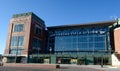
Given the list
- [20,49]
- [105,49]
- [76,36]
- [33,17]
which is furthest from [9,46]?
[105,49]

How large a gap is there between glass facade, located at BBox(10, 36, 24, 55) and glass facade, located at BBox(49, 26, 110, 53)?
17928mm

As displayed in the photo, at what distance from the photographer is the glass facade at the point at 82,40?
7906 cm

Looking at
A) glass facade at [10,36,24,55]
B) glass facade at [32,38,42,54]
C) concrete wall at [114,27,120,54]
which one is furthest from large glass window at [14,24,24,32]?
concrete wall at [114,27,120,54]

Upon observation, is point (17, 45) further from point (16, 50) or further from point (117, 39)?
point (117, 39)

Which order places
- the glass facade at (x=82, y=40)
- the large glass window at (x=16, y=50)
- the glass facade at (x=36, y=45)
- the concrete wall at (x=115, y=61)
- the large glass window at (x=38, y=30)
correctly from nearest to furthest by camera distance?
the concrete wall at (x=115, y=61) → the glass facade at (x=82, y=40) → the large glass window at (x=16, y=50) → the glass facade at (x=36, y=45) → the large glass window at (x=38, y=30)

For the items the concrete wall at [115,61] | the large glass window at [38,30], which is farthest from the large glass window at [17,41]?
the concrete wall at [115,61]

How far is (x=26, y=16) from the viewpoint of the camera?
8650 centimetres

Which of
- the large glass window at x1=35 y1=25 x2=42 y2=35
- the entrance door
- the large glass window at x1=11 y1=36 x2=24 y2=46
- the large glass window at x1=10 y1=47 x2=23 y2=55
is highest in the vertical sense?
the large glass window at x1=35 y1=25 x2=42 y2=35

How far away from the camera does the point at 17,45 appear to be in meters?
83.8

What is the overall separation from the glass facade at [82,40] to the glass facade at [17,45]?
17.9m

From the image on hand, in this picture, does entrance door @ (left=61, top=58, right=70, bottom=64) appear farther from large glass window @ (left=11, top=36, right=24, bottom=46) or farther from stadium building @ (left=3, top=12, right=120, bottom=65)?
large glass window @ (left=11, top=36, right=24, bottom=46)

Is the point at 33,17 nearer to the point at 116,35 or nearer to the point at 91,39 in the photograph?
the point at 91,39

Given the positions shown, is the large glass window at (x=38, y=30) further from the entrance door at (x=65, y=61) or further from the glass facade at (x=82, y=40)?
the entrance door at (x=65, y=61)

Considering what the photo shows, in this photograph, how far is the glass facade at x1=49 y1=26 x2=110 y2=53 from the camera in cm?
7906
